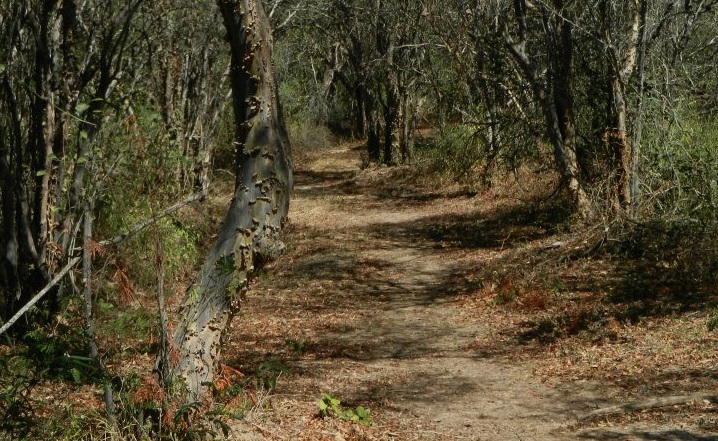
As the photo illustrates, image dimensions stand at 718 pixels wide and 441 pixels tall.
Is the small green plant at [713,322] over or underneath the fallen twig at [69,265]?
underneath

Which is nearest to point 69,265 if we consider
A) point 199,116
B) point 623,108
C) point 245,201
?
point 245,201

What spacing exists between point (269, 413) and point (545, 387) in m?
2.77

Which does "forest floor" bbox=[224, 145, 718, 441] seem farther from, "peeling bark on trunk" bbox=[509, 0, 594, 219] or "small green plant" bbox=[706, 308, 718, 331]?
"peeling bark on trunk" bbox=[509, 0, 594, 219]

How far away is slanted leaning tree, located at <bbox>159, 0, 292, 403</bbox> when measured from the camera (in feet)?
21.0

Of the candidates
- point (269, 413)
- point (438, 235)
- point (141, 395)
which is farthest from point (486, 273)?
point (141, 395)

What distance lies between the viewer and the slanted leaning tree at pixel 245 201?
21.0ft

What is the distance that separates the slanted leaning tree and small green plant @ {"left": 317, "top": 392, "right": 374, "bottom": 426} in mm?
1280

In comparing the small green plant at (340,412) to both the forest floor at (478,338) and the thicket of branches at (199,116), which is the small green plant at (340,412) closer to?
the forest floor at (478,338)

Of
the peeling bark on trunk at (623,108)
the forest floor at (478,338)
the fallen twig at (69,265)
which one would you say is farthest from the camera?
the peeling bark on trunk at (623,108)

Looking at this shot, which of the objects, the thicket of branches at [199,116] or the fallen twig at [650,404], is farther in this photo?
the thicket of branches at [199,116]

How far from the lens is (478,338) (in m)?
10.6

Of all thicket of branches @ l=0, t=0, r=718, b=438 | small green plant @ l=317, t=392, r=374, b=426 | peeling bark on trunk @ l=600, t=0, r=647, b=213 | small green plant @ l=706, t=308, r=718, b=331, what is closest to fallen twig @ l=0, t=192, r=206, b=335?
thicket of branches @ l=0, t=0, r=718, b=438

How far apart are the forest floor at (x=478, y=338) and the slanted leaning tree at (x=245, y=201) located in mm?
791

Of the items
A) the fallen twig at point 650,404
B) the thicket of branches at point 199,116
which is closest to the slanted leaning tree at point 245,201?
the thicket of branches at point 199,116
